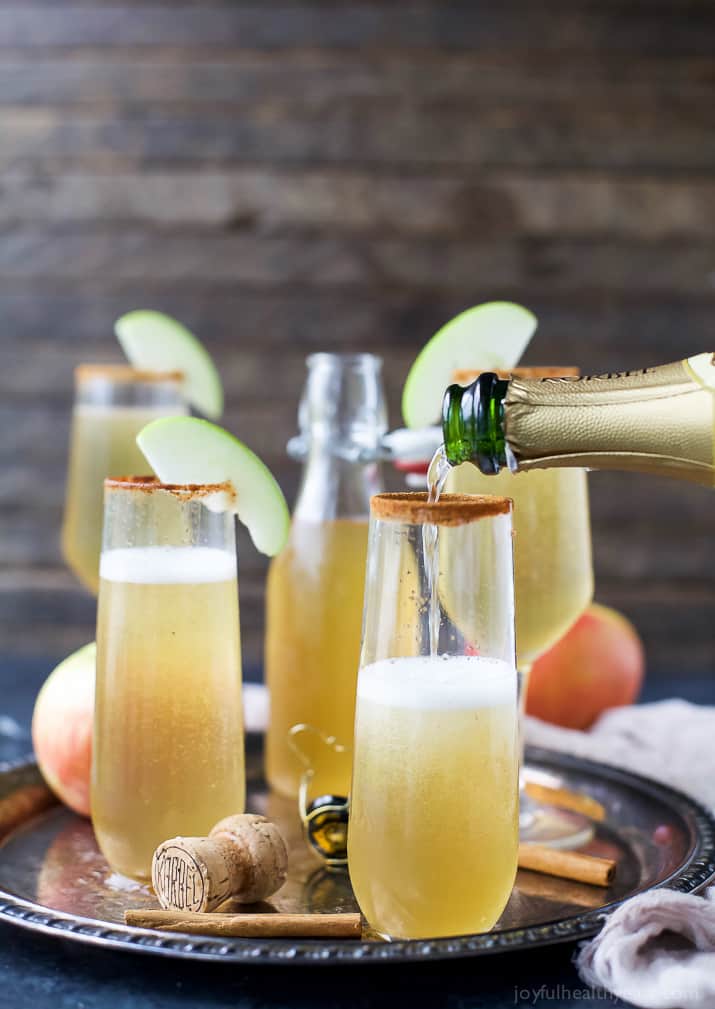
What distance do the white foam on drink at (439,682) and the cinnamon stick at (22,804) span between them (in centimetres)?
47

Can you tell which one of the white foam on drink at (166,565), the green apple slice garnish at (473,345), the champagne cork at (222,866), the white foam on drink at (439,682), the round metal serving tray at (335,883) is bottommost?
the round metal serving tray at (335,883)

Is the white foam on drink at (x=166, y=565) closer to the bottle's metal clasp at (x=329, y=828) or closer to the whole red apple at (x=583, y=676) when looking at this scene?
the bottle's metal clasp at (x=329, y=828)

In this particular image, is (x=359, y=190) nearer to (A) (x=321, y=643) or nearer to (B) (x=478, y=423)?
(A) (x=321, y=643)

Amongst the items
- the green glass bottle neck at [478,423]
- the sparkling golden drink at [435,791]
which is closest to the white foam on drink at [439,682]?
the sparkling golden drink at [435,791]

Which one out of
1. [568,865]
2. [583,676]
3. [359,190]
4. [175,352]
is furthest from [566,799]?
[359,190]

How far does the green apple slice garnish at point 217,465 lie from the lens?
0.96 meters

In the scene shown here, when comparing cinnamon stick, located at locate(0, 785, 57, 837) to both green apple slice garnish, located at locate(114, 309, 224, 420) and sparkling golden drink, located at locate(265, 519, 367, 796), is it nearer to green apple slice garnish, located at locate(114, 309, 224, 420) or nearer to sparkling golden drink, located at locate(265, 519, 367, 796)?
sparkling golden drink, located at locate(265, 519, 367, 796)

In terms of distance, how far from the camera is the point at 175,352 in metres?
1.49

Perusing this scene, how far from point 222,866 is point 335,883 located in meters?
0.13

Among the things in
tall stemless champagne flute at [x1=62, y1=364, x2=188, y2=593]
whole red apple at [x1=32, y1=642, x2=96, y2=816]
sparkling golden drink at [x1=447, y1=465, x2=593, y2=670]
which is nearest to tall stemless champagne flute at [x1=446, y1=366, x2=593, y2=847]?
sparkling golden drink at [x1=447, y1=465, x2=593, y2=670]

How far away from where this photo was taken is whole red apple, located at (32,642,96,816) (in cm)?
115

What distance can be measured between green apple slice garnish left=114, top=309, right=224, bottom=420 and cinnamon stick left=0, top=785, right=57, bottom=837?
484mm

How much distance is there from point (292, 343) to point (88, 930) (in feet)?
6.94

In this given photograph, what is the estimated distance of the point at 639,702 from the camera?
2.04 meters
